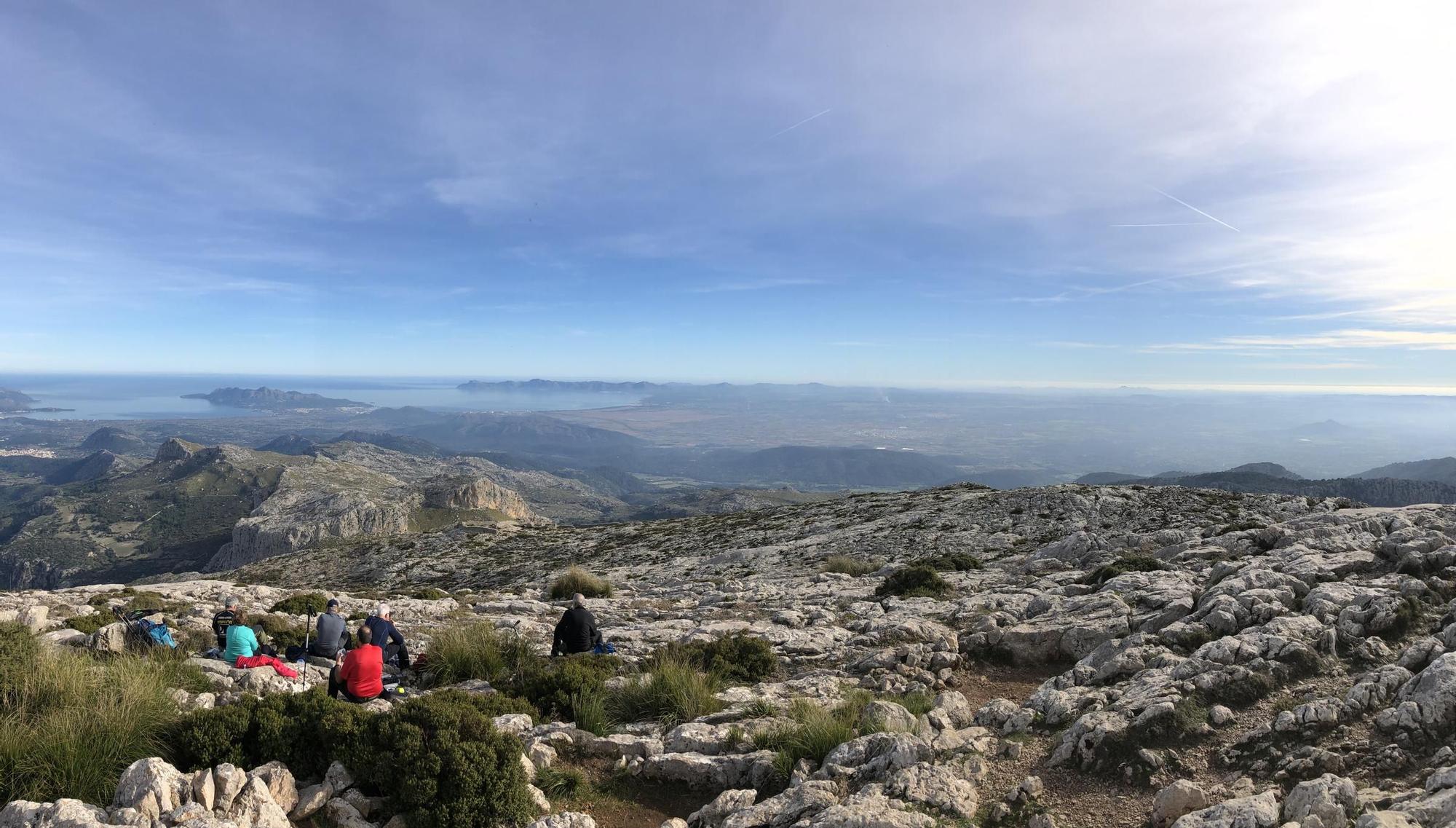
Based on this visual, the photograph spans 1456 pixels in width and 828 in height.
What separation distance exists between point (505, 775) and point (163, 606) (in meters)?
18.2

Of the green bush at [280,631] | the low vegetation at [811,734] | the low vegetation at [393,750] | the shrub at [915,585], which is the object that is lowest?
the green bush at [280,631]

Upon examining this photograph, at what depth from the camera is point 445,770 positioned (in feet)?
22.3

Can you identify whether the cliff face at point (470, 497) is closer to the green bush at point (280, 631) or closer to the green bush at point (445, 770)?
the green bush at point (280, 631)

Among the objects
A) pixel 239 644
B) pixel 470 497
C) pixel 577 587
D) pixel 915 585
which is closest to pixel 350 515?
pixel 470 497

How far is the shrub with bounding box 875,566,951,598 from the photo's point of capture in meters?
19.2

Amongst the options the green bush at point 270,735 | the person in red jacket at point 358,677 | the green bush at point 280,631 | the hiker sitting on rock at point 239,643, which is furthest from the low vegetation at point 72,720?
the green bush at point 280,631

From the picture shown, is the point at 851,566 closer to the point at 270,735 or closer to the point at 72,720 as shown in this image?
the point at 270,735

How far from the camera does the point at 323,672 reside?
1216cm

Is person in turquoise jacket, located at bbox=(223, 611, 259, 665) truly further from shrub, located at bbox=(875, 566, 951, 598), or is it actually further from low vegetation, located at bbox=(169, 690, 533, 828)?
shrub, located at bbox=(875, 566, 951, 598)

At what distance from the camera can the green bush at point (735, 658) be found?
12086 mm

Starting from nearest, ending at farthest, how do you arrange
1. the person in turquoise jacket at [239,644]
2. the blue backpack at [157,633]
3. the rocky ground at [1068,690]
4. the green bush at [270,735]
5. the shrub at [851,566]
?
the rocky ground at [1068,690] < the green bush at [270,735] < the blue backpack at [157,633] < the person in turquoise jacket at [239,644] < the shrub at [851,566]

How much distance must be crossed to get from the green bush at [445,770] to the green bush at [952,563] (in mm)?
18499

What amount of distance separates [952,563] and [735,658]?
46.3 ft

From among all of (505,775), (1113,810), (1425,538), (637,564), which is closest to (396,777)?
(505,775)
